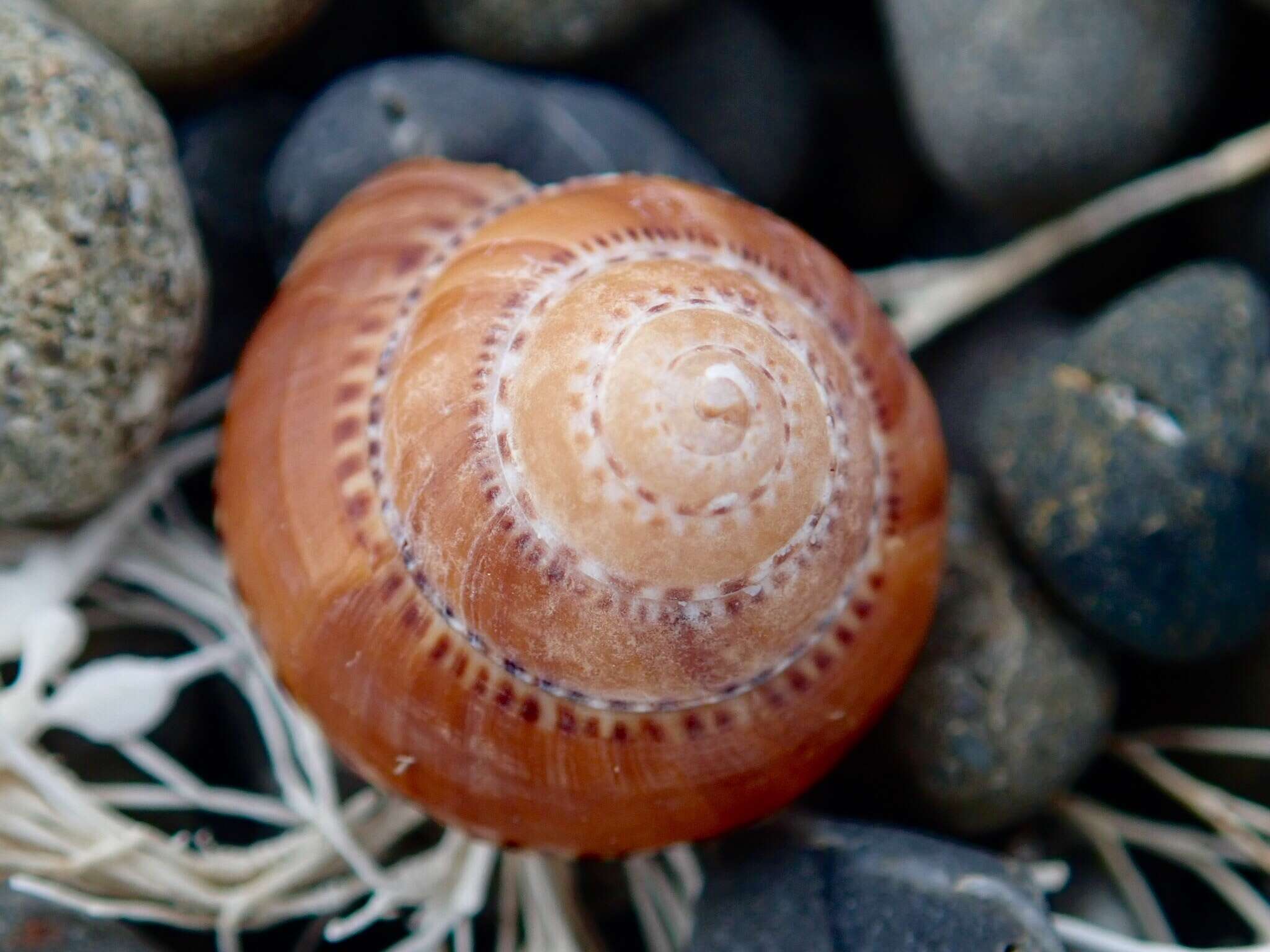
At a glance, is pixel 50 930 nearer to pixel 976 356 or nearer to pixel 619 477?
pixel 619 477

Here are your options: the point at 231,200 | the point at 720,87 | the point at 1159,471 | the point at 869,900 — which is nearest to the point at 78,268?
the point at 231,200

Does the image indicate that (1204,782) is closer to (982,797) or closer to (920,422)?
(982,797)

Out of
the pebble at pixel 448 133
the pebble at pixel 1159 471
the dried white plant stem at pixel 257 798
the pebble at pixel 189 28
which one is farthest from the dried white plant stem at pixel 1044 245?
the pebble at pixel 189 28

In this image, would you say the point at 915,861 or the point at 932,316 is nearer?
the point at 915,861

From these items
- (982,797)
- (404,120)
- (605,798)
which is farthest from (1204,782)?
(404,120)

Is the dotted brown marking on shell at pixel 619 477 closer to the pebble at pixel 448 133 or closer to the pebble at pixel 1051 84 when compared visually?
the pebble at pixel 448 133
